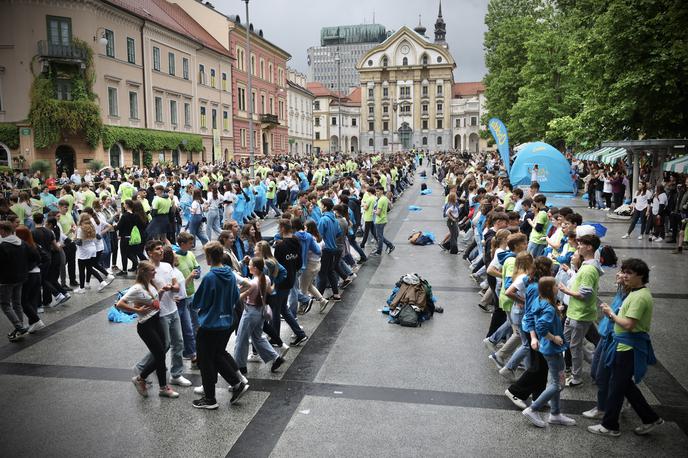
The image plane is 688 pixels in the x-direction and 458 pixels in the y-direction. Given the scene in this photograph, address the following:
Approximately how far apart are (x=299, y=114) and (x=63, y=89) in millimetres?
48492

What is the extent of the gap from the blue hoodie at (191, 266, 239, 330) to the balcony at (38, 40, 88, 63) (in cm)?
3009

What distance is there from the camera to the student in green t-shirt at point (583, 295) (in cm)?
610

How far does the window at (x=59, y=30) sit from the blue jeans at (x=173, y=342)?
30.0 metres

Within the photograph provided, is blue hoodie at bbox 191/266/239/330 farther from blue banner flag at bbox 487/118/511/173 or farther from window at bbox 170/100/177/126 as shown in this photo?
window at bbox 170/100/177/126

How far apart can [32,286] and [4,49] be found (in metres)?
27.9

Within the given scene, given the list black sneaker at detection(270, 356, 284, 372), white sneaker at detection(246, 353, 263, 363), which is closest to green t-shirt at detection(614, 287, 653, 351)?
black sneaker at detection(270, 356, 284, 372)

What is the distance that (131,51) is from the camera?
37.0 meters

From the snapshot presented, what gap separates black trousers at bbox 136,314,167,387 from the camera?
621 cm

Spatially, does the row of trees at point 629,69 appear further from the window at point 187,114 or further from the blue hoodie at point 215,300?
the window at point 187,114

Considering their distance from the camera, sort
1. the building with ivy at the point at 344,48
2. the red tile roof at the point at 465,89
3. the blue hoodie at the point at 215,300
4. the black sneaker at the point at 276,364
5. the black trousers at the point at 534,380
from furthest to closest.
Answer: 1. the building with ivy at the point at 344,48
2. the red tile roof at the point at 465,89
3. the black sneaker at the point at 276,364
4. the blue hoodie at the point at 215,300
5. the black trousers at the point at 534,380

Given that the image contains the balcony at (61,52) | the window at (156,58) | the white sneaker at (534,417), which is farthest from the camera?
the window at (156,58)

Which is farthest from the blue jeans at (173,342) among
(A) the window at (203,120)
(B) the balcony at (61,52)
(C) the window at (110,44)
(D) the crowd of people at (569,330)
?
(A) the window at (203,120)

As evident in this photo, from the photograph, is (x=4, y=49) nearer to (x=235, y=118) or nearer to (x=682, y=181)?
(x=235, y=118)

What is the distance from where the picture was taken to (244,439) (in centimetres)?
547
